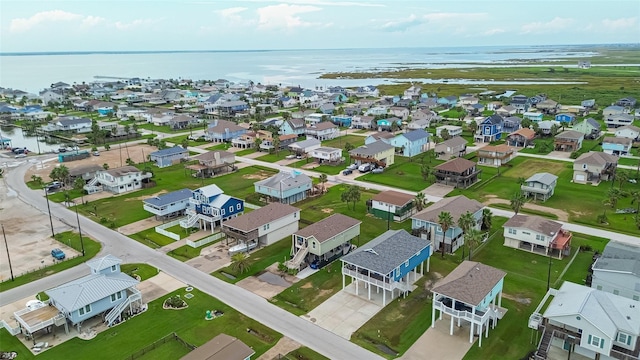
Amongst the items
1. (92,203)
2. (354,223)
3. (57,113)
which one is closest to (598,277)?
(354,223)

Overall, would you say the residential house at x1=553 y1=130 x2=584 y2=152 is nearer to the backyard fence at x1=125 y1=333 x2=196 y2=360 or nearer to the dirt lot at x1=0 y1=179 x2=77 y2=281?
the backyard fence at x1=125 y1=333 x2=196 y2=360

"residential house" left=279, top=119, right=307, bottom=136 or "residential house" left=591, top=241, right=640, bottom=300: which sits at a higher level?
"residential house" left=279, top=119, right=307, bottom=136

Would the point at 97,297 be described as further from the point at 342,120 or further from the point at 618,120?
the point at 618,120

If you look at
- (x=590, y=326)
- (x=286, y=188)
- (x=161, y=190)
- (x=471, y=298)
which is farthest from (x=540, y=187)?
(x=161, y=190)

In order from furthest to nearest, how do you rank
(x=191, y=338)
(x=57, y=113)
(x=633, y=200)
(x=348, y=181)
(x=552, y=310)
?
(x=57, y=113) → (x=348, y=181) → (x=633, y=200) → (x=191, y=338) → (x=552, y=310)

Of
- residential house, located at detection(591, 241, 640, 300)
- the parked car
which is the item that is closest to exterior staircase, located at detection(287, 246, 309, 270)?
the parked car

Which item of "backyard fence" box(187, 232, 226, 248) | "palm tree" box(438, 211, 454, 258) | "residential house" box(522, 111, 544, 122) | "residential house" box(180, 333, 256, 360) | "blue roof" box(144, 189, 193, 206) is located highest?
"residential house" box(522, 111, 544, 122)

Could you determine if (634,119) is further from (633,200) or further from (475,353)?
(475,353)
